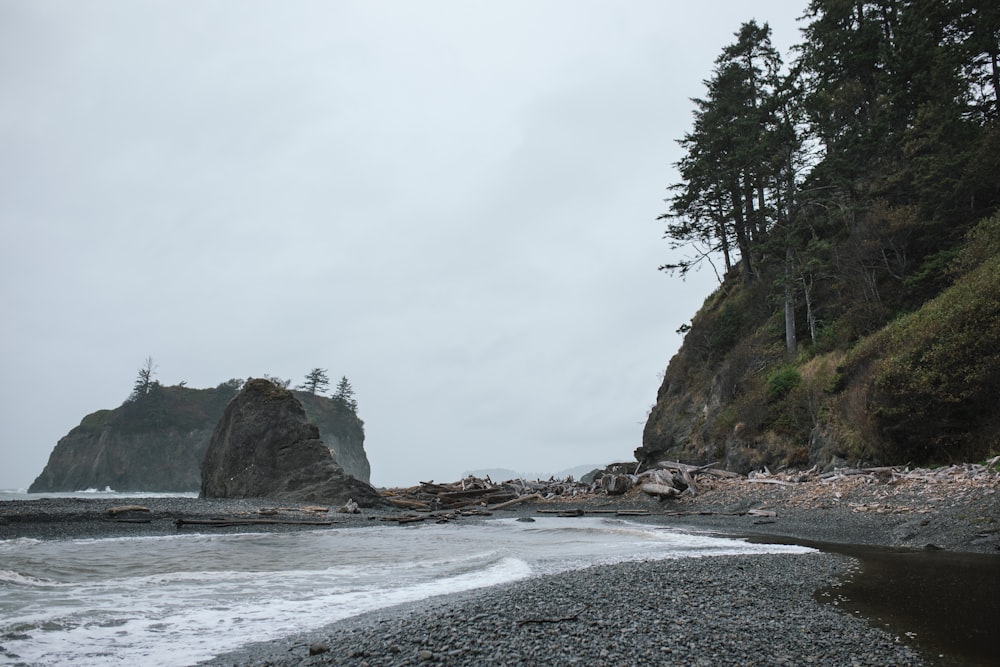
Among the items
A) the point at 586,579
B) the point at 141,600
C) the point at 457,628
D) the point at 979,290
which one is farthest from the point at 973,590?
the point at 979,290

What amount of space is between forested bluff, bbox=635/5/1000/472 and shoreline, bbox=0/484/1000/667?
4.47 meters

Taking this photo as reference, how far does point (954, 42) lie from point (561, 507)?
31.1 m

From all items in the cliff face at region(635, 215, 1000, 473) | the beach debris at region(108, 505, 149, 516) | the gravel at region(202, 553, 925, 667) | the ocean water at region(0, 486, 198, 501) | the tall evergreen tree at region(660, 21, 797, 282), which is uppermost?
the tall evergreen tree at region(660, 21, 797, 282)

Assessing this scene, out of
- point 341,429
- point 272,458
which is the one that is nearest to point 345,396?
point 341,429

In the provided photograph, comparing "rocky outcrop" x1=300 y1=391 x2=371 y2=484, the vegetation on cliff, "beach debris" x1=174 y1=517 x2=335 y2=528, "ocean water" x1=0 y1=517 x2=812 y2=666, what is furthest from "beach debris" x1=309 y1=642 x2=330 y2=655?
"rocky outcrop" x1=300 y1=391 x2=371 y2=484

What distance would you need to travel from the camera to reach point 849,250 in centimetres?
2423

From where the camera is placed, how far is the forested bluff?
48.5 ft

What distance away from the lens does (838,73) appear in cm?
3438

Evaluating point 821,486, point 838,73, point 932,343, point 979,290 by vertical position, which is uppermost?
point 838,73

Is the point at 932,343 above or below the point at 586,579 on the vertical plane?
above

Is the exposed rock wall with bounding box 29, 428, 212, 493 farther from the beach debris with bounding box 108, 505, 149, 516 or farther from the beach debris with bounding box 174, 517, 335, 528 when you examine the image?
the beach debris with bounding box 174, 517, 335, 528

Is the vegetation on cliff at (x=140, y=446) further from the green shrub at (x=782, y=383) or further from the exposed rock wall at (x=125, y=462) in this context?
the green shrub at (x=782, y=383)

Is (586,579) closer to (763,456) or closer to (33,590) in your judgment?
(33,590)

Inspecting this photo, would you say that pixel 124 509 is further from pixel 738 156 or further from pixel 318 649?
pixel 738 156
